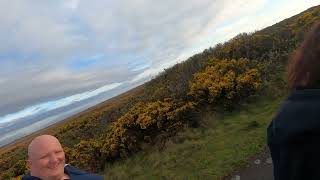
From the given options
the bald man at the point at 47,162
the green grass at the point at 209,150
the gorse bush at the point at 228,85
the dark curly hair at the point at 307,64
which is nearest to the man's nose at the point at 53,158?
the bald man at the point at 47,162

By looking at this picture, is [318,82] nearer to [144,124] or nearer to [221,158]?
[221,158]

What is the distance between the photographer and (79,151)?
14.9 meters

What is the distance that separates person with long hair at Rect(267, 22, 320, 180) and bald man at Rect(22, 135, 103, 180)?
60.3 inches

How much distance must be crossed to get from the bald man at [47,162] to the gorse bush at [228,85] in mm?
10899

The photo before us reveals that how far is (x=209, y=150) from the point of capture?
10508 millimetres

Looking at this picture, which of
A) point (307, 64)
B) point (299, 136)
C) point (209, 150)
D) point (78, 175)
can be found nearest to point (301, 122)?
point (299, 136)

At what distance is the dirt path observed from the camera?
25.9 feet

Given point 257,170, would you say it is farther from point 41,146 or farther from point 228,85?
point 228,85

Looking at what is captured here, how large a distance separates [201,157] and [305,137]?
8.18 metres

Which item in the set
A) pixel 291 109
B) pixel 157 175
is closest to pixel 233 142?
pixel 157 175

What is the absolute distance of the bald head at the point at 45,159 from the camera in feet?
10.6

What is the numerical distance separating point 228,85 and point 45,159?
11.4 m

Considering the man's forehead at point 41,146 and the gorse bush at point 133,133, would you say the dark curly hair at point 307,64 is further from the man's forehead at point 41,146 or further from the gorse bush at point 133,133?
the gorse bush at point 133,133

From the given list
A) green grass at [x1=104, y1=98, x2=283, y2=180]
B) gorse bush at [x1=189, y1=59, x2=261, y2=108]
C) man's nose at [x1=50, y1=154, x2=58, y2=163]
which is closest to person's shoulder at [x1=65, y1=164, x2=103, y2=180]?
man's nose at [x1=50, y1=154, x2=58, y2=163]
